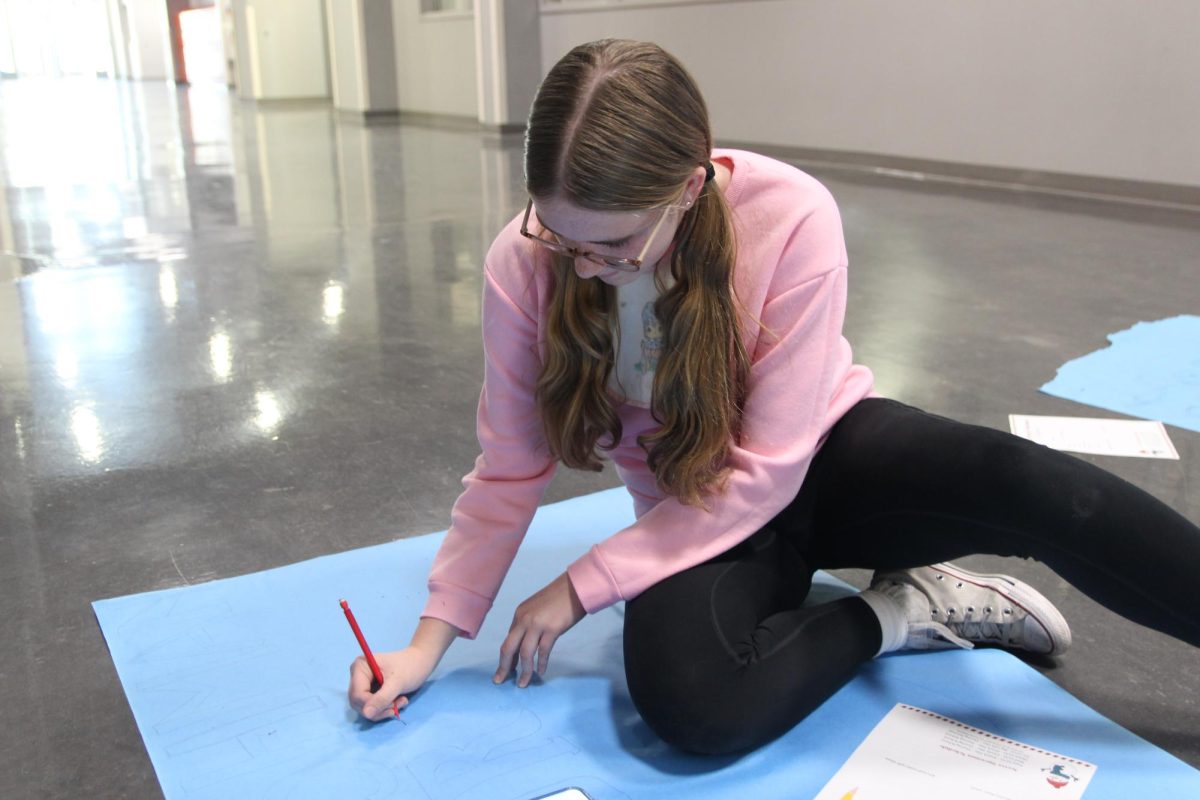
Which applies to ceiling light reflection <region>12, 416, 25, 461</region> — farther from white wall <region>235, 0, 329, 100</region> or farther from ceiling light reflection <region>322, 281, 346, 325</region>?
white wall <region>235, 0, 329, 100</region>

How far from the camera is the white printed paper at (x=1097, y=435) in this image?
5.56 feet

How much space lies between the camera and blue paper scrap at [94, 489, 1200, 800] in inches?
38.1

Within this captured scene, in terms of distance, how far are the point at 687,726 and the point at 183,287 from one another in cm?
241

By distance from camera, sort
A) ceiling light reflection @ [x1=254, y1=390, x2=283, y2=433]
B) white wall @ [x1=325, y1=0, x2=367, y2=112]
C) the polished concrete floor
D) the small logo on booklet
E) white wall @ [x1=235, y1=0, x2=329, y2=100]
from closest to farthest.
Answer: the small logo on booklet, the polished concrete floor, ceiling light reflection @ [x1=254, y1=390, x2=283, y2=433], white wall @ [x1=325, y1=0, x2=367, y2=112], white wall @ [x1=235, y1=0, x2=329, y2=100]

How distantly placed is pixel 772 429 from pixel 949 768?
0.36 metres

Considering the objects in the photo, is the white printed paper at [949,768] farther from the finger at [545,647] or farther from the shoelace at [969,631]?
the finger at [545,647]

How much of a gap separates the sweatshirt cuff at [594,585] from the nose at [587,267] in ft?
0.98

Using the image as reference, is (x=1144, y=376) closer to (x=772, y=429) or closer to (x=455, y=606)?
(x=772, y=429)

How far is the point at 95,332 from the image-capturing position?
2461 mm

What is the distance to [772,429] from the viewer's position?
3.33 ft

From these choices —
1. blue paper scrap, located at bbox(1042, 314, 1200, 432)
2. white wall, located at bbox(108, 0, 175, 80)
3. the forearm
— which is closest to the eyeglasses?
the forearm

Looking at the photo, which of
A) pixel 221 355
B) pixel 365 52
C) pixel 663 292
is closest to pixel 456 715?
pixel 663 292

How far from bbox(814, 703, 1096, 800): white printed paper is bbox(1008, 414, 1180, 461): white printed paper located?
80 cm

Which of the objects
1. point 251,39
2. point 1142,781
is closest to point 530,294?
point 1142,781
